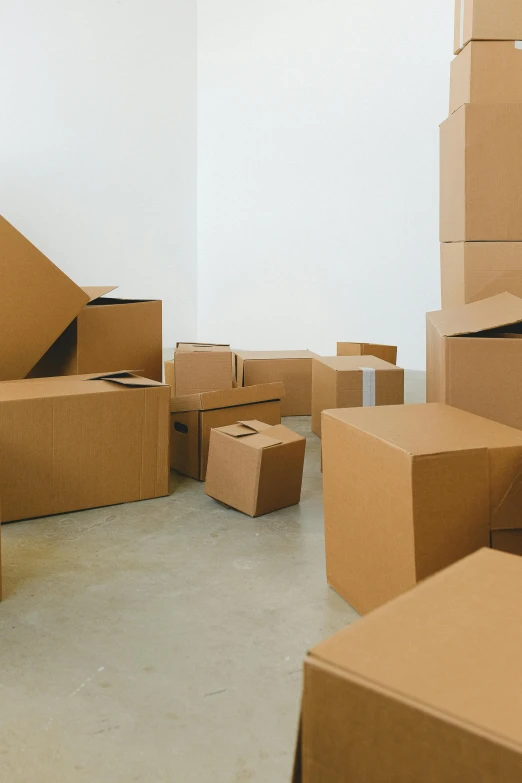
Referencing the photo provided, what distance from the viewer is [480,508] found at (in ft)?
3.83

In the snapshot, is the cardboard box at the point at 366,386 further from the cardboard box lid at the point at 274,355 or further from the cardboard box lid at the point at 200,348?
the cardboard box lid at the point at 274,355

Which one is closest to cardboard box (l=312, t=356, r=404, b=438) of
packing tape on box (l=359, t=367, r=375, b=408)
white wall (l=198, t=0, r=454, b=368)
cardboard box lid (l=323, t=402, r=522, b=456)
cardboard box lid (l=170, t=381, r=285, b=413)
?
packing tape on box (l=359, t=367, r=375, b=408)

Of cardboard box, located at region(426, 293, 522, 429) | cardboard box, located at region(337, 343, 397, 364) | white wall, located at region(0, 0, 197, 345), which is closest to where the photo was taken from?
cardboard box, located at region(426, 293, 522, 429)

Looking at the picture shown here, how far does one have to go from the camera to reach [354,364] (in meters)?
2.70

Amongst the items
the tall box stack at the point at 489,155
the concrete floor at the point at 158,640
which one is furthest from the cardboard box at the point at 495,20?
the concrete floor at the point at 158,640

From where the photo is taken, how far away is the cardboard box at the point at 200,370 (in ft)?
9.03

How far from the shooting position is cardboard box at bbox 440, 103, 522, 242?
7.54 feet

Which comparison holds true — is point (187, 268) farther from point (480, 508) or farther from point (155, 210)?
point (480, 508)

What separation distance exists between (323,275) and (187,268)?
4.03 ft

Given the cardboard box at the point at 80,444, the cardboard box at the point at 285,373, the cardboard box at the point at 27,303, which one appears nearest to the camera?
the cardboard box at the point at 80,444

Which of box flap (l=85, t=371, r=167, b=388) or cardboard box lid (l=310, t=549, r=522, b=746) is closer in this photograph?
cardboard box lid (l=310, t=549, r=522, b=746)

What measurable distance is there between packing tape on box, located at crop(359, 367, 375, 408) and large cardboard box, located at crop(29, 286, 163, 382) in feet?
2.51

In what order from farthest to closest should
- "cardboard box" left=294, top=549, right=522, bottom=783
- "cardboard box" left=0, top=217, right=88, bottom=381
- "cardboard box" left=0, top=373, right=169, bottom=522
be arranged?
1. "cardboard box" left=0, top=217, right=88, bottom=381
2. "cardboard box" left=0, top=373, right=169, bottom=522
3. "cardboard box" left=294, top=549, right=522, bottom=783

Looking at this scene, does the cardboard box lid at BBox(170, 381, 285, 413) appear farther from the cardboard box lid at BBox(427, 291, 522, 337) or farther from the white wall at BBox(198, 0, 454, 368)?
the white wall at BBox(198, 0, 454, 368)
